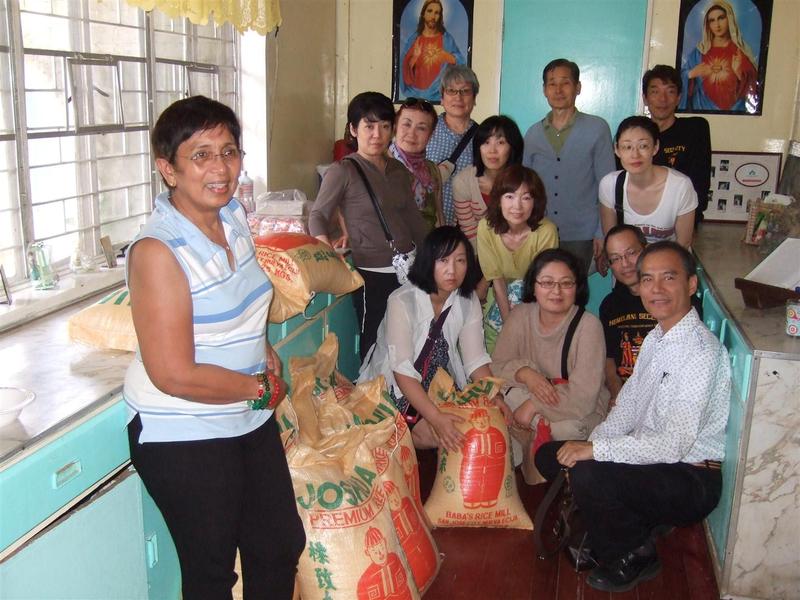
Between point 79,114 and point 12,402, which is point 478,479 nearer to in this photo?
point 12,402

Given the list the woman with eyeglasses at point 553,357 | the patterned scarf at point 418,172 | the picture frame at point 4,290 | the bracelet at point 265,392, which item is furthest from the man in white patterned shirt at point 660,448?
the picture frame at point 4,290

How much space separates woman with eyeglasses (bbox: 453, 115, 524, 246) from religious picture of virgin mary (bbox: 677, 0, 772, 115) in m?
1.73

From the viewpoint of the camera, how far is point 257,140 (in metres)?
3.72

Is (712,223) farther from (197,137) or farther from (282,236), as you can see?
(197,137)

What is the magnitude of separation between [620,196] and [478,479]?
53.5 inches

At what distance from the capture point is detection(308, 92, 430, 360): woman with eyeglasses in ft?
9.38

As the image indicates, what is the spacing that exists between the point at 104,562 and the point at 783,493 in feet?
5.58

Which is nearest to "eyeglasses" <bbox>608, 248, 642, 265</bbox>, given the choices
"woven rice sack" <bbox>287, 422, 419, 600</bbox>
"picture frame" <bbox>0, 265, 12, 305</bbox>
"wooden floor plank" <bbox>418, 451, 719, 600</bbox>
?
"wooden floor plank" <bbox>418, 451, 719, 600</bbox>

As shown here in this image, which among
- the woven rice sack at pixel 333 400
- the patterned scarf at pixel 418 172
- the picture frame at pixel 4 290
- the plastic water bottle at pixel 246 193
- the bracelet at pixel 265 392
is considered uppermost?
the patterned scarf at pixel 418 172

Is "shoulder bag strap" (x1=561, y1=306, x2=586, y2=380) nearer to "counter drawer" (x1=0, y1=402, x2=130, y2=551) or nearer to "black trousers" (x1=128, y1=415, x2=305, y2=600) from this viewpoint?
"black trousers" (x1=128, y1=415, x2=305, y2=600)

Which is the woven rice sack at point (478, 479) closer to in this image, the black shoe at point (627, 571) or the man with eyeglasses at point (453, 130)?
the black shoe at point (627, 571)

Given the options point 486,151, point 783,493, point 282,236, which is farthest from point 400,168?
point 783,493

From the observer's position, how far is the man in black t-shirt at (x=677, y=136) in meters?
3.74

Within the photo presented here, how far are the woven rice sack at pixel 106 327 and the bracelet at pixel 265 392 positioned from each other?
56 cm
